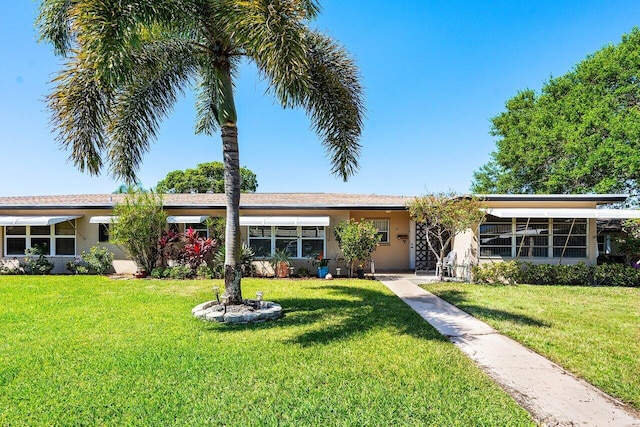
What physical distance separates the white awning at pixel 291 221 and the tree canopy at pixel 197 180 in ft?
101

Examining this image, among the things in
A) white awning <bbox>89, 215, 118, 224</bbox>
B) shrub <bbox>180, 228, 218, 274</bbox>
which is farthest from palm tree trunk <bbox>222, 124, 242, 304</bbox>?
white awning <bbox>89, 215, 118, 224</bbox>

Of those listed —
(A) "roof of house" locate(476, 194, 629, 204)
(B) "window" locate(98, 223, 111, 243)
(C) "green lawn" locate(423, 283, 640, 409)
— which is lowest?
(C) "green lawn" locate(423, 283, 640, 409)

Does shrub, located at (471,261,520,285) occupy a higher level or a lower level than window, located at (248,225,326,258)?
lower

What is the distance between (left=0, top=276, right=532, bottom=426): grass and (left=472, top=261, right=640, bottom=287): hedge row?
7.08m

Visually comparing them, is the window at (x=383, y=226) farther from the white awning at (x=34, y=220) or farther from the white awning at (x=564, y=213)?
the white awning at (x=34, y=220)

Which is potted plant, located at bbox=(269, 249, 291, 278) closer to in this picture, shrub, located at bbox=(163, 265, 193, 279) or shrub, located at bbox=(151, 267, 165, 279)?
shrub, located at bbox=(163, 265, 193, 279)

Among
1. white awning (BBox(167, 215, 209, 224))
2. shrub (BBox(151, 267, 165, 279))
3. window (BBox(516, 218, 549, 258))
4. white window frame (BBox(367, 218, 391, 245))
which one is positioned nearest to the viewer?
window (BBox(516, 218, 549, 258))

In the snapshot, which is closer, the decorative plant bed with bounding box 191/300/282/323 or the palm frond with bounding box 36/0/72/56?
the palm frond with bounding box 36/0/72/56

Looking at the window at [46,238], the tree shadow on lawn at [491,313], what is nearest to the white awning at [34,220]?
the window at [46,238]

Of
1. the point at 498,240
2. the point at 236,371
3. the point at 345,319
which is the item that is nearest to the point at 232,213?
the point at 345,319

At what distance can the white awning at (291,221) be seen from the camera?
16.1 metres

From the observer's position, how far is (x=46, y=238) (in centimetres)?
1766

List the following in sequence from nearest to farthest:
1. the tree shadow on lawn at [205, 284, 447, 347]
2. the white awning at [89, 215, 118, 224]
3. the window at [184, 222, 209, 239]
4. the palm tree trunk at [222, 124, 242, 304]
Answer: the tree shadow on lawn at [205, 284, 447, 347], the palm tree trunk at [222, 124, 242, 304], the white awning at [89, 215, 118, 224], the window at [184, 222, 209, 239]

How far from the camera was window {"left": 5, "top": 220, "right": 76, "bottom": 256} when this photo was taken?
17.6 metres
